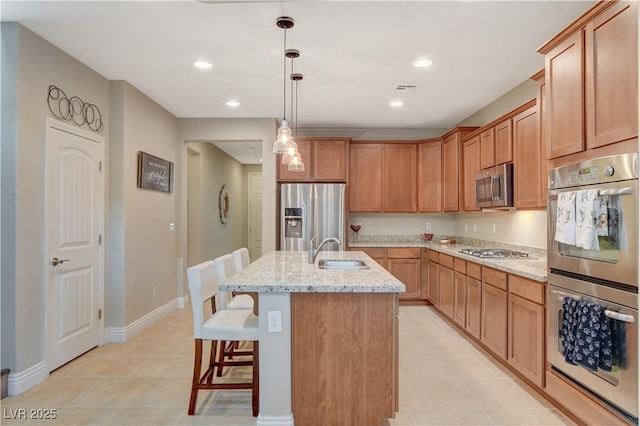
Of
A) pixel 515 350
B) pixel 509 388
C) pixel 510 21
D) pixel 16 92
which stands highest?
pixel 510 21

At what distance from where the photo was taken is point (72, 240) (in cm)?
314

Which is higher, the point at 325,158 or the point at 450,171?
the point at 325,158

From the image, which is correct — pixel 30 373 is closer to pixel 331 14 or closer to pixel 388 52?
pixel 331 14

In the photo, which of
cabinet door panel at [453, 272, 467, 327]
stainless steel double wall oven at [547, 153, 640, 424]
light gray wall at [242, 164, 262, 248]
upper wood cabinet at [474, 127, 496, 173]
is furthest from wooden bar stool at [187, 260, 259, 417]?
light gray wall at [242, 164, 262, 248]

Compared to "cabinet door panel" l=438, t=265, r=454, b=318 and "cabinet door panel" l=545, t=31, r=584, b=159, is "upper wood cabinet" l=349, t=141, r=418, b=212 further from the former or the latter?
"cabinet door panel" l=545, t=31, r=584, b=159

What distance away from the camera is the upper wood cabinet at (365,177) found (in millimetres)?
5398

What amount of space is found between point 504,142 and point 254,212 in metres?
6.71

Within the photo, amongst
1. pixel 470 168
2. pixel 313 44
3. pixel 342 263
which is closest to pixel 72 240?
pixel 342 263

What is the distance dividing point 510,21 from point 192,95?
3184mm

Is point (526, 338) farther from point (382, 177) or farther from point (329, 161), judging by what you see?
point (329, 161)

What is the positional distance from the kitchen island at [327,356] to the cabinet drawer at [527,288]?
113 cm

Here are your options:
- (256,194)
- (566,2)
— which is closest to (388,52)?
(566,2)

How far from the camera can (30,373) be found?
2658 millimetres

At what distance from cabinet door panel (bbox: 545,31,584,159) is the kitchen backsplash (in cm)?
141
